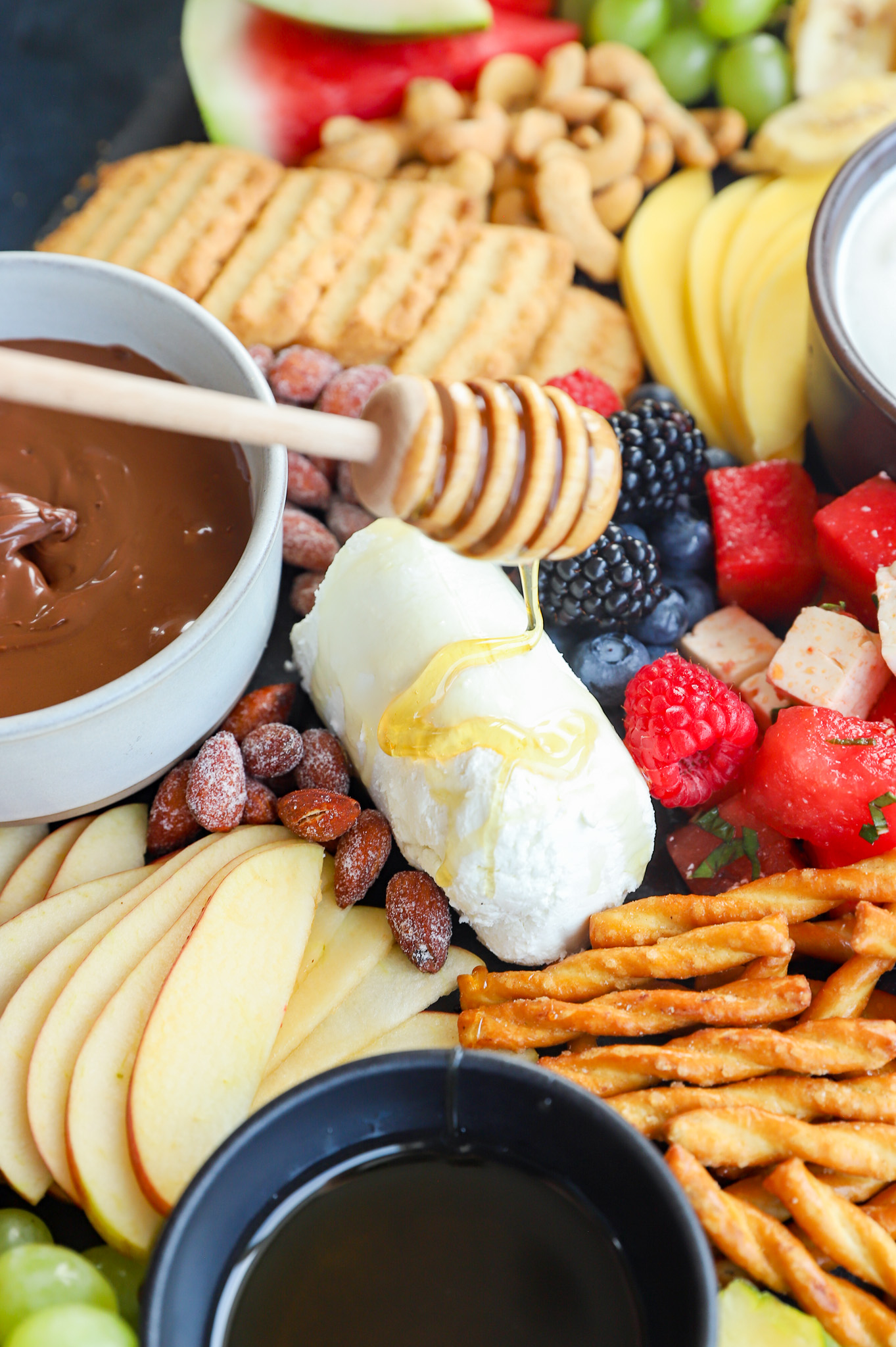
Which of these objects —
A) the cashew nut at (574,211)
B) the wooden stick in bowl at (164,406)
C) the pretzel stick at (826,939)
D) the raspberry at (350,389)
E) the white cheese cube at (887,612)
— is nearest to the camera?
the wooden stick in bowl at (164,406)

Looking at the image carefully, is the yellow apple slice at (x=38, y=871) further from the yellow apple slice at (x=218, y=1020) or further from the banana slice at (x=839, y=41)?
the banana slice at (x=839, y=41)

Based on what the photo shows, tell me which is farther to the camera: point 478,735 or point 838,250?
point 838,250

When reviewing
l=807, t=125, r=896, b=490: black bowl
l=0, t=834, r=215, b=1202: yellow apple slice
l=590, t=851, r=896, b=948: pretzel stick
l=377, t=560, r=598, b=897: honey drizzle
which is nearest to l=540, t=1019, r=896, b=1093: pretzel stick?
l=590, t=851, r=896, b=948: pretzel stick

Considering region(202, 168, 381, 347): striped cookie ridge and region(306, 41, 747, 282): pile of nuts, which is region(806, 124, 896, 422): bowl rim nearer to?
region(306, 41, 747, 282): pile of nuts

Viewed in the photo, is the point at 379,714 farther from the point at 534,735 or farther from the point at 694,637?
the point at 694,637

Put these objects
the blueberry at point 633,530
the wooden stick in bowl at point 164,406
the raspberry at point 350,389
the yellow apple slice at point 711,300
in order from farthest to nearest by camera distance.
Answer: the yellow apple slice at point 711,300 → the raspberry at point 350,389 → the blueberry at point 633,530 → the wooden stick in bowl at point 164,406

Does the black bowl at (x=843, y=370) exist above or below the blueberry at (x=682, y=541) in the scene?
above

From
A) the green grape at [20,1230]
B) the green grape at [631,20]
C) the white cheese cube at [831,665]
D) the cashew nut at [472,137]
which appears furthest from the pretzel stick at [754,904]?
the green grape at [631,20]

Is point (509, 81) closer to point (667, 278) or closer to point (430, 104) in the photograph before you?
point (430, 104)

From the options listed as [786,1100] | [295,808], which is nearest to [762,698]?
[786,1100]
